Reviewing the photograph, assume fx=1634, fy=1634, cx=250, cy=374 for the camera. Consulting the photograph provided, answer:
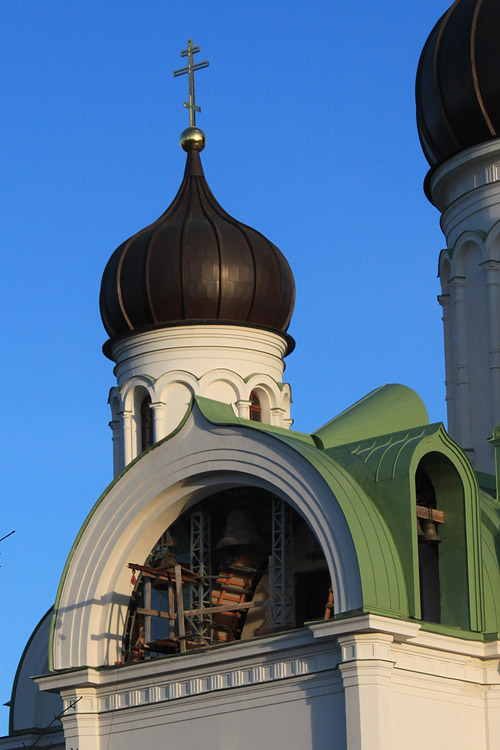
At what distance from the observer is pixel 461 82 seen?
59.5 ft

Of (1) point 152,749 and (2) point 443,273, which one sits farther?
(2) point 443,273

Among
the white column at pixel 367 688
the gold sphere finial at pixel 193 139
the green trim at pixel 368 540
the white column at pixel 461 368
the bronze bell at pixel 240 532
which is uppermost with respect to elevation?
the gold sphere finial at pixel 193 139

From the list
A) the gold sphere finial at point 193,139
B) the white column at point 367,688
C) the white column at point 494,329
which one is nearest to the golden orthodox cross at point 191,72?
the gold sphere finial at point 193,139

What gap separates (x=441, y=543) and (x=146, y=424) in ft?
24.3

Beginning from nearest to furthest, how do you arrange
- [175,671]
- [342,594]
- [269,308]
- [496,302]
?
1. [342,594]
2. [175,671]
3. [496,302]
4. [269,308]

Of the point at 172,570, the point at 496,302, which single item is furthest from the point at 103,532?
the point at 496,302

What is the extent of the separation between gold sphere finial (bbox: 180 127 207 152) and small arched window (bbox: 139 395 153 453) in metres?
3.45

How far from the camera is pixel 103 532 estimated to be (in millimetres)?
15047

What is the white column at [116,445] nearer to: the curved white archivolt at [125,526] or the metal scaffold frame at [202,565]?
the metal scaffold frame at [202,565]

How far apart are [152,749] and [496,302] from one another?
6443mm

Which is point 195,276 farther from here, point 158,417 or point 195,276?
point 158,417

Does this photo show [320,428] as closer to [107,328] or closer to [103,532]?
[103,532]

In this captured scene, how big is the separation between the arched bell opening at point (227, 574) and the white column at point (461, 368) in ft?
11.3

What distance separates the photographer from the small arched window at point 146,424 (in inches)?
810
